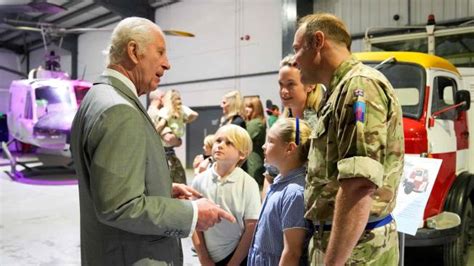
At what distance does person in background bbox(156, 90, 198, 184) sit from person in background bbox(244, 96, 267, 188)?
76cm

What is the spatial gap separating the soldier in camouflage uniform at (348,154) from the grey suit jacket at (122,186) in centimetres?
48

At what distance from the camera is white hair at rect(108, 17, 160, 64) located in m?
1.39

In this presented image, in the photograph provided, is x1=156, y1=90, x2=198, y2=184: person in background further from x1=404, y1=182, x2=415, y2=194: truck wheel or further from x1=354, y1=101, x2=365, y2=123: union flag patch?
x1=354, y1=101, x2=365, y2=123: union flag patch

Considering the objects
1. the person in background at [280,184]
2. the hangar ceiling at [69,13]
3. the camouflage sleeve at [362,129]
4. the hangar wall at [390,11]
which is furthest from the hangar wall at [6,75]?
the camouflage sleeve at [362,129]

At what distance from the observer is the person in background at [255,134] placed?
14.0 feet

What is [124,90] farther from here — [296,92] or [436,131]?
[436,131]

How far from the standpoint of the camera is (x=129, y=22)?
55.7 inches

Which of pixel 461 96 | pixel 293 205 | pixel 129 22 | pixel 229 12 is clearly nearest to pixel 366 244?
pixel 293 205

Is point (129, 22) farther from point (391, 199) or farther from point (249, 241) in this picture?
point (249, 241)

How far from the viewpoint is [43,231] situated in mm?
4973

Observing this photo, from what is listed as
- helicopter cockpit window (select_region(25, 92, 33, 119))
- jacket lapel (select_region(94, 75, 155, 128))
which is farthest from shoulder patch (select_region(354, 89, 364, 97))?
helicopter cockpit window (select_region(25, 92, 33, 119))

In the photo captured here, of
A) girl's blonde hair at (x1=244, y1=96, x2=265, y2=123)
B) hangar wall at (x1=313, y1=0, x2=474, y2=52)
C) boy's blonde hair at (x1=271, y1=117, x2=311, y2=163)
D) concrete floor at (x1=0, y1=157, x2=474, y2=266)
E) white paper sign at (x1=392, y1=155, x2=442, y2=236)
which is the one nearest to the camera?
boy's blonde hair at (x1=271, y1=117, x2=311, y2=163)

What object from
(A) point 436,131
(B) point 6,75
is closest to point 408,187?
(A) point 436,131

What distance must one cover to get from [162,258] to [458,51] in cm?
665
